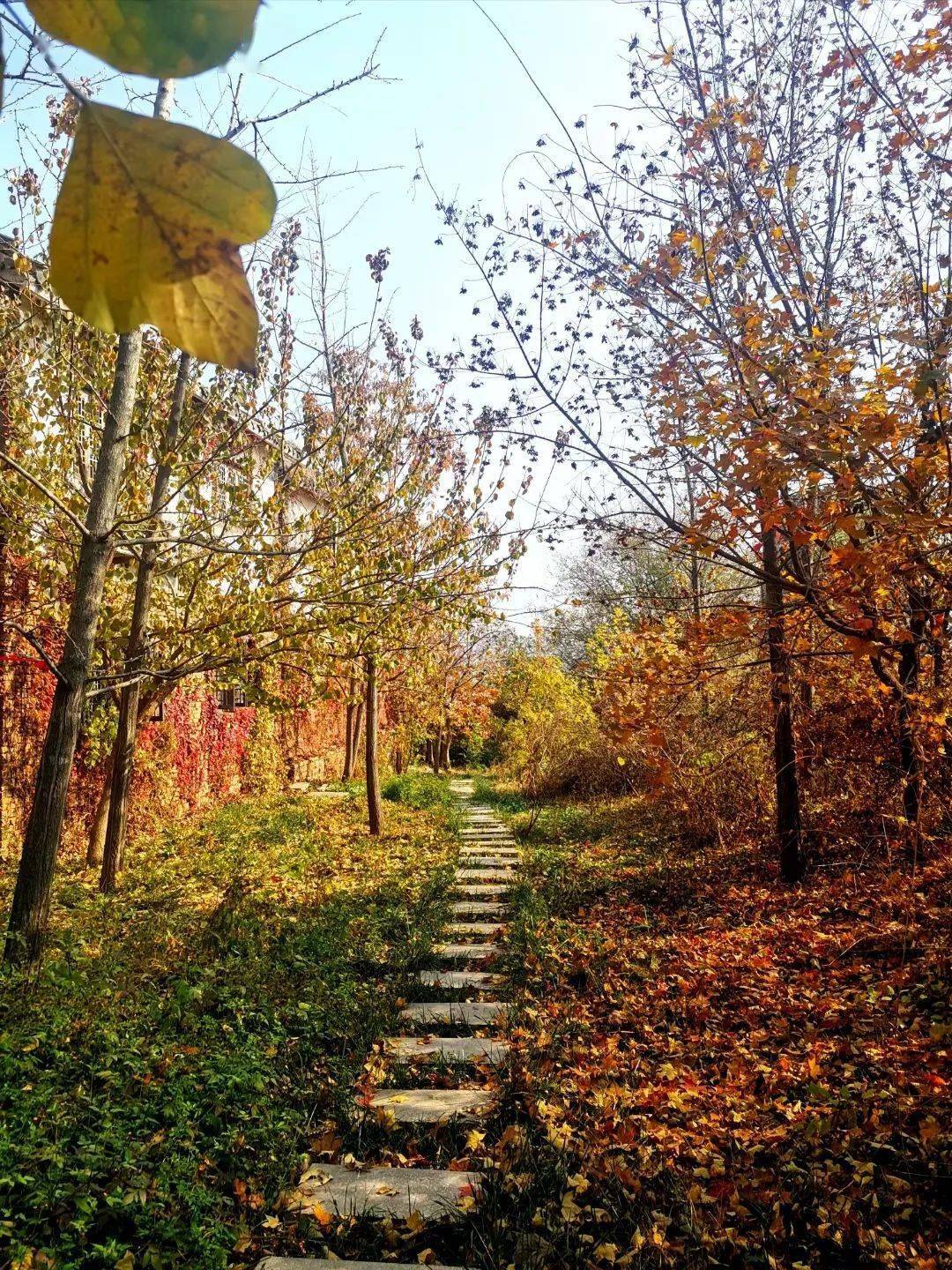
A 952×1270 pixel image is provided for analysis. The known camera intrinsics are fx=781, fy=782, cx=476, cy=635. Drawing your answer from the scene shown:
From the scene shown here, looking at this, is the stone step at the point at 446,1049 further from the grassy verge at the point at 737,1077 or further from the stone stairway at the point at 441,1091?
the grassy verge at the point at 737,1077

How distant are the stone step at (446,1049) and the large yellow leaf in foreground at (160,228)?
476 cm

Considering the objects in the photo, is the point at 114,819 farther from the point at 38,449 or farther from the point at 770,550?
the point at 770,550

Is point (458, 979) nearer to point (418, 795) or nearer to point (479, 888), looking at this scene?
point (479, 888)

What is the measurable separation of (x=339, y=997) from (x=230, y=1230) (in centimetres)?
221

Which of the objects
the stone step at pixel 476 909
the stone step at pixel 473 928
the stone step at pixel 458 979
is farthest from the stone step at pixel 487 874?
the stone step at pixel 458 979

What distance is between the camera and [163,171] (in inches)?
14.6

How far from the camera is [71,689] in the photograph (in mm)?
5535

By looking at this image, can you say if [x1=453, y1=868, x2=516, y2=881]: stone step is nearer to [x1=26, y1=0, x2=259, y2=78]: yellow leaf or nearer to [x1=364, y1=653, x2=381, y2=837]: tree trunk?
[x1=364, y1=653, x2=381, y2=837]: tree trunk

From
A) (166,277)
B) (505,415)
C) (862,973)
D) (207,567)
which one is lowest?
(862,973)

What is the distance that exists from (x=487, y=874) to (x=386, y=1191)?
607cm

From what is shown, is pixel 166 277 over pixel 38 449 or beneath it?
beneath

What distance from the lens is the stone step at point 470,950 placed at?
20.8 ft

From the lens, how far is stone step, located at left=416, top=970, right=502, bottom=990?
5.65m

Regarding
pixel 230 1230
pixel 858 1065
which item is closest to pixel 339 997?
pixel 230 1230
